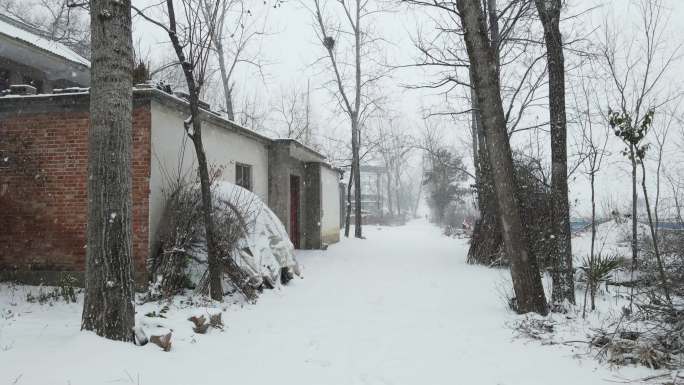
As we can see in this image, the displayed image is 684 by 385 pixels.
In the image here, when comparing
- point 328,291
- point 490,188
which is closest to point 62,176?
point 328,291

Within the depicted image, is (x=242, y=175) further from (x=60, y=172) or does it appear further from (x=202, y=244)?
(x=60, y=172)

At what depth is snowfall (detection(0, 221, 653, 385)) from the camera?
314 centimetres

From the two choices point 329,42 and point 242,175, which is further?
point 329,42

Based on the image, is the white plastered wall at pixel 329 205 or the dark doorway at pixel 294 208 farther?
the white plastered wall at pixel 329 205

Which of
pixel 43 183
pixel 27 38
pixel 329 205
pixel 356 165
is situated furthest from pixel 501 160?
pixel 356 165

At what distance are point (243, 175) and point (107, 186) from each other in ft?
21.5

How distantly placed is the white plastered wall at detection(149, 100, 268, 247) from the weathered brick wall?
1.20 meters

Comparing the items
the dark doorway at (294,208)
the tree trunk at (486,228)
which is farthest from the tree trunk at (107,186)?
the dark doorway at (294,208)

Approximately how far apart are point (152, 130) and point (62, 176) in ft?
5.97

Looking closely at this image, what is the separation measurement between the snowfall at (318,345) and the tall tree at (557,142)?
20.5 inches

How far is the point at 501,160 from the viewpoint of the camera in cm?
512

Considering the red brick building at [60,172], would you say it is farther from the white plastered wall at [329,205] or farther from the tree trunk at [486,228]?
the white plastered wall at [329,205]

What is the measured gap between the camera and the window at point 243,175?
9.71 m

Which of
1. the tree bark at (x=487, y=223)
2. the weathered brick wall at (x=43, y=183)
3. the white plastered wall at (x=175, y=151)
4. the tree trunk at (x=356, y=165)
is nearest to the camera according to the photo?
the white plastered wall at (x=175, y=151)
